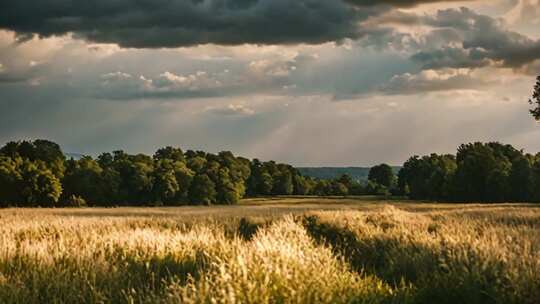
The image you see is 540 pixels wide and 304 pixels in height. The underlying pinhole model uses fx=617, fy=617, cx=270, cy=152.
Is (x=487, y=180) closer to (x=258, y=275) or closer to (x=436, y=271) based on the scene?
(x=436, y=271)

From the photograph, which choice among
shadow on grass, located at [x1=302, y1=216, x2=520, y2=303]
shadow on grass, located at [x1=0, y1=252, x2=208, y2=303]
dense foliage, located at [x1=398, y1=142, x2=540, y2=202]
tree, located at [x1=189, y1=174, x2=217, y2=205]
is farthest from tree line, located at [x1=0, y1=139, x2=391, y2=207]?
shadow on grass, located at [x1=0, y1=252, x2=208, y2=303]

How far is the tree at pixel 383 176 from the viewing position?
152m

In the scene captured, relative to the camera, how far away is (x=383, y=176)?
152 metres

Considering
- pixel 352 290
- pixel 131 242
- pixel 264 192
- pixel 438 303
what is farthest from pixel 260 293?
pixel 264 192

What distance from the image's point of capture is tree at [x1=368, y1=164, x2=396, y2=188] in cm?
15200

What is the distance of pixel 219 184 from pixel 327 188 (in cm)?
4789

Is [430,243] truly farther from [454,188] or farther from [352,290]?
[454,188]

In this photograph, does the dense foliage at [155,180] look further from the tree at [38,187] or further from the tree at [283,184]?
the tree at [283,184]

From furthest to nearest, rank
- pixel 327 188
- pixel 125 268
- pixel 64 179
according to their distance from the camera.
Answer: pixel 327 188
pixel 64 179
pixel 125 268

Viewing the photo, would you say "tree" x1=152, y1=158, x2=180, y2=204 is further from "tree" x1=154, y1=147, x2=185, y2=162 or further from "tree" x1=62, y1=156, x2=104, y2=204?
"tree" x1=154, y1=147, x2=185, y2=162

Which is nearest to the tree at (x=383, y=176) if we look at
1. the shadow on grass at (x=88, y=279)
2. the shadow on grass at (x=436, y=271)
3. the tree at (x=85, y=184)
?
the tree at (x=85, y=184)

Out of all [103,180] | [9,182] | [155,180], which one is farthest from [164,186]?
[9,182]

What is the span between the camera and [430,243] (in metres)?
12.9

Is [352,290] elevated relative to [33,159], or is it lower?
lower
